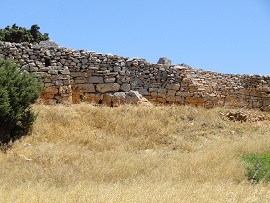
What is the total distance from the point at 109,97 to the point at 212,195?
820cm

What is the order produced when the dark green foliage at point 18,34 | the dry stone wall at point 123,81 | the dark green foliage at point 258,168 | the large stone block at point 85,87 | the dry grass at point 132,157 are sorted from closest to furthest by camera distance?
the dry grass at point 132,157
the dark green foliage at point 258,168
the dry stone wall at point 123,81
the large stone block at point 85,87
the dark green foliage at point 18,34

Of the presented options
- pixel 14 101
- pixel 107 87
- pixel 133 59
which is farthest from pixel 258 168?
pixel 133 59

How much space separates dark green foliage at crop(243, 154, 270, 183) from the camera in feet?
23.4

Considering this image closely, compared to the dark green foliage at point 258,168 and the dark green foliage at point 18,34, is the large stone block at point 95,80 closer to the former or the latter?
the dark green foliage at point 258,168

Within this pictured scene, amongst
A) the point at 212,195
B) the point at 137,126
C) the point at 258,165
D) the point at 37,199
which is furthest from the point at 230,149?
the point at 37,199

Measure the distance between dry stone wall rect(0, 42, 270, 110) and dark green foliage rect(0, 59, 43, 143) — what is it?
2.16 meters

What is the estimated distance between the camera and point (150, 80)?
47.7ft

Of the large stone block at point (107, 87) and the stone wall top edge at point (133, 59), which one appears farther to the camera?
the large stone block at point (107, 87)

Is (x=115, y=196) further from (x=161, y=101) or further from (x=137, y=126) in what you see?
(x=161, y=101)

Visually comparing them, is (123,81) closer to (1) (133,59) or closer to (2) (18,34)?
(1) (133,59)

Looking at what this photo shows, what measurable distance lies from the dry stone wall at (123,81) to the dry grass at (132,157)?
1.28 m

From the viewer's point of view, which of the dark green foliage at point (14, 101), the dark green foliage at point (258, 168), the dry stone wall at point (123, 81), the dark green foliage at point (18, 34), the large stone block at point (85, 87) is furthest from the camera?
the dark green foliage at point (18, 34)

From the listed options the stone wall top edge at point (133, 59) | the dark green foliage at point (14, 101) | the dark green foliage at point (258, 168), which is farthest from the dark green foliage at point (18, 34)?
the dark green foliage at point (258, 168)

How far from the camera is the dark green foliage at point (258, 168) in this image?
7.14 meters
